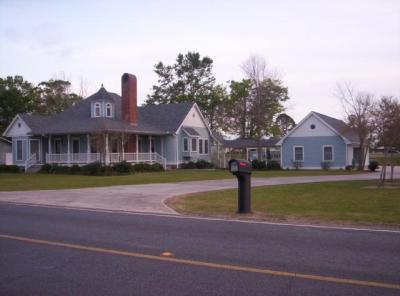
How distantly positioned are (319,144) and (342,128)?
7.87 ft

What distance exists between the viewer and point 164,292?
6.01 metres

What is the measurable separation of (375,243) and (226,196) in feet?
31.5

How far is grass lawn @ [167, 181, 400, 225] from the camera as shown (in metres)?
12.7

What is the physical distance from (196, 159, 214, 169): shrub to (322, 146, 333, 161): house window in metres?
10.2

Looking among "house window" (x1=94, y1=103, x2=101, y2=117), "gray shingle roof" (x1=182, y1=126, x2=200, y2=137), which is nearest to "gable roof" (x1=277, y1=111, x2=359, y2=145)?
"gray shingle roof" (x1=182, y1=126, x2=200, y2=137)

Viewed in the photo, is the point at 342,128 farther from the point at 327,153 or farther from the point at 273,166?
the point at 273,166

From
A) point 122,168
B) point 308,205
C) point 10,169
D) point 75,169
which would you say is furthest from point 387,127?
point 10,169

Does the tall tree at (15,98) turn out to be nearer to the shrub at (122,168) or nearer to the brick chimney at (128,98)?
the brick chimney at (128,98)

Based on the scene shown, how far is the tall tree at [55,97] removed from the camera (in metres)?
68.6

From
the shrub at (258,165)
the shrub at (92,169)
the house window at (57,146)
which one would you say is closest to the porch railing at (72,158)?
the house window at (57,146)

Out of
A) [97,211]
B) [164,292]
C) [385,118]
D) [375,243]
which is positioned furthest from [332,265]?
[385,118]

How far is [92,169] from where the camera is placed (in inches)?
1422

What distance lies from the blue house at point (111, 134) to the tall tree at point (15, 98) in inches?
913

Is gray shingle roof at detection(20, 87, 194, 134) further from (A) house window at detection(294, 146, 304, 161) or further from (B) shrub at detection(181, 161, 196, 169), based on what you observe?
(A) house window at detection(294, 146, 304, 161)
